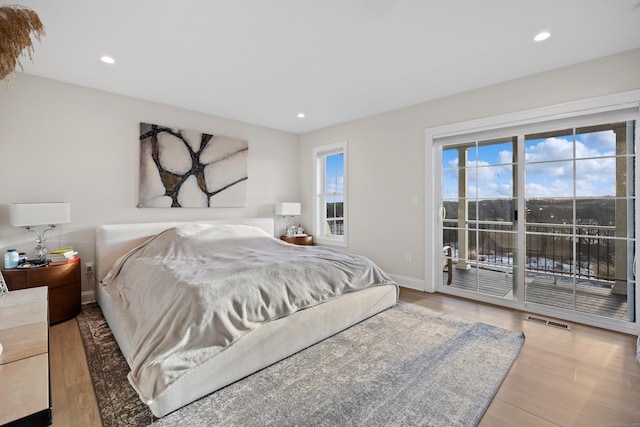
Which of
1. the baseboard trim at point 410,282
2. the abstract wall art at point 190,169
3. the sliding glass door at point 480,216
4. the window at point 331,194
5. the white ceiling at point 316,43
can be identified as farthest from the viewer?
the window at point 331,194

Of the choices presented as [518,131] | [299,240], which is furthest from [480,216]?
[299,240]

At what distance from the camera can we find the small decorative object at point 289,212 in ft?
16.0

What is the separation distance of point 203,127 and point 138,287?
2612 millimetres

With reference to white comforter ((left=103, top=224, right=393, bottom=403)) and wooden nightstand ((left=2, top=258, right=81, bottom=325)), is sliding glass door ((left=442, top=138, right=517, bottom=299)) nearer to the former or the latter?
white comforter ((left=103, top=224, right=393, bottom=403))

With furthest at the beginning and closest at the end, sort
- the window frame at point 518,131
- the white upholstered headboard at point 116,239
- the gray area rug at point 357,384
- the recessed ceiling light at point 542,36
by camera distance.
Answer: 1. the white upholstered headboard at point 116,239
2. the window frame at point 518,131
3. the recessed ceiling light at point 542,36
4. the gray area rug at point 357,384

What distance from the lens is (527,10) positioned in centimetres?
201

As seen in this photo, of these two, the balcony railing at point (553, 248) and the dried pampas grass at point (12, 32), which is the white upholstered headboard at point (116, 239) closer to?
the dried pampas grass at point (12, 32)

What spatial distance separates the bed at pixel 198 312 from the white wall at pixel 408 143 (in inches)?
43.9

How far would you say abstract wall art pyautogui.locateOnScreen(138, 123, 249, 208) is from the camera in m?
3.67

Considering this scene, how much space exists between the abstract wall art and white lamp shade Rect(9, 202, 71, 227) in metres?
0.86

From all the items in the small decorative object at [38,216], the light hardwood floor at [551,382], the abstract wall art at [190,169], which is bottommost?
the light hardwood floor at [551,382]

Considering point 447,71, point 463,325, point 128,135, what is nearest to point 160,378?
point 463,325

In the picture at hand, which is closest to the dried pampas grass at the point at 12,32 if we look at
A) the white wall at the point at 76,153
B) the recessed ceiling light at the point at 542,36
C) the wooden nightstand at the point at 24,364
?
the wooden nightstand at the point at 24,364

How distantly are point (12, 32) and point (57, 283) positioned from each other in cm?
230
